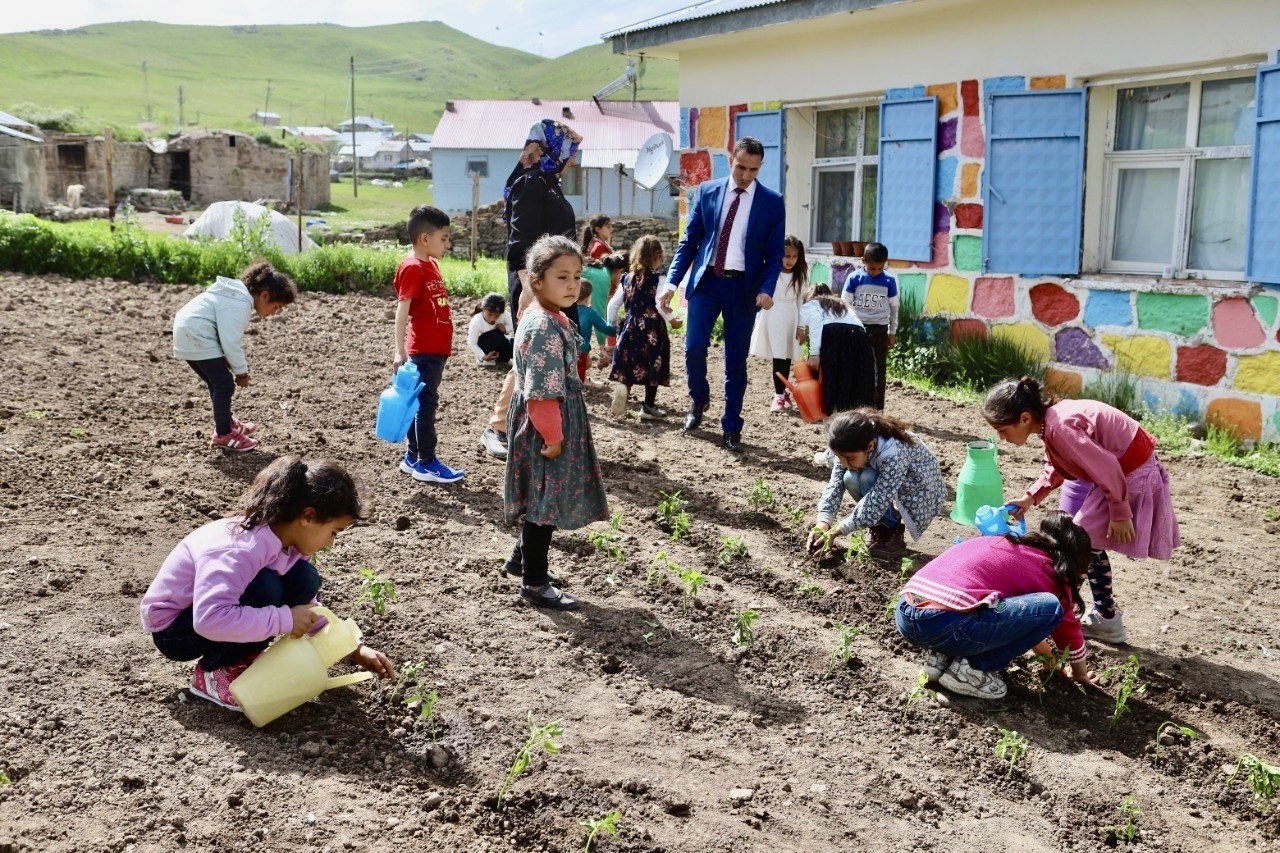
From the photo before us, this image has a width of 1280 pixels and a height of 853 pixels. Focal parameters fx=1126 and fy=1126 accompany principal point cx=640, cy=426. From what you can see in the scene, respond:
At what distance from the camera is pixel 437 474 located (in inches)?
234

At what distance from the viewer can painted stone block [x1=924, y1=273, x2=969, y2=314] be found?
9.28 m

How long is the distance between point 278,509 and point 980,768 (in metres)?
2.19

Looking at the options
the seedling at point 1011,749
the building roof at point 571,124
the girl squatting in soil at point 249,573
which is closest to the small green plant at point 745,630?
the seedling at point 1011,749

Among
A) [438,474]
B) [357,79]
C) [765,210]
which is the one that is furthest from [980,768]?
[357,79]

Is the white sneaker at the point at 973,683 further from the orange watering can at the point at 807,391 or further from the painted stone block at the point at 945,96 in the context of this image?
the painted stone block at the point at 945,96

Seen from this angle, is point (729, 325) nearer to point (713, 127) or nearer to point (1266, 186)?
point (1266, 186)

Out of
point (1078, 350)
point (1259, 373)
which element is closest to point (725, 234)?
point (1078, 350)

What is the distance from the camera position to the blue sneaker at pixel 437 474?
593cm

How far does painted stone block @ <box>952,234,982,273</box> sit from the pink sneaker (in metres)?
5.78

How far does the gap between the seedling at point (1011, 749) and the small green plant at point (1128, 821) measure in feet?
0.97

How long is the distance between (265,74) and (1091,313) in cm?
15942

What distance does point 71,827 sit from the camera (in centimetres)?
278

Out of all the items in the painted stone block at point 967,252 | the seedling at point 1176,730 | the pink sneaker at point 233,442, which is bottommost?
the seedling at point 1176,730

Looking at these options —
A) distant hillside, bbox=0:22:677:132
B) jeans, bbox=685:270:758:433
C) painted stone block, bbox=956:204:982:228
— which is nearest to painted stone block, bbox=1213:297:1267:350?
painted stone block, bbox=956:204:982:228
